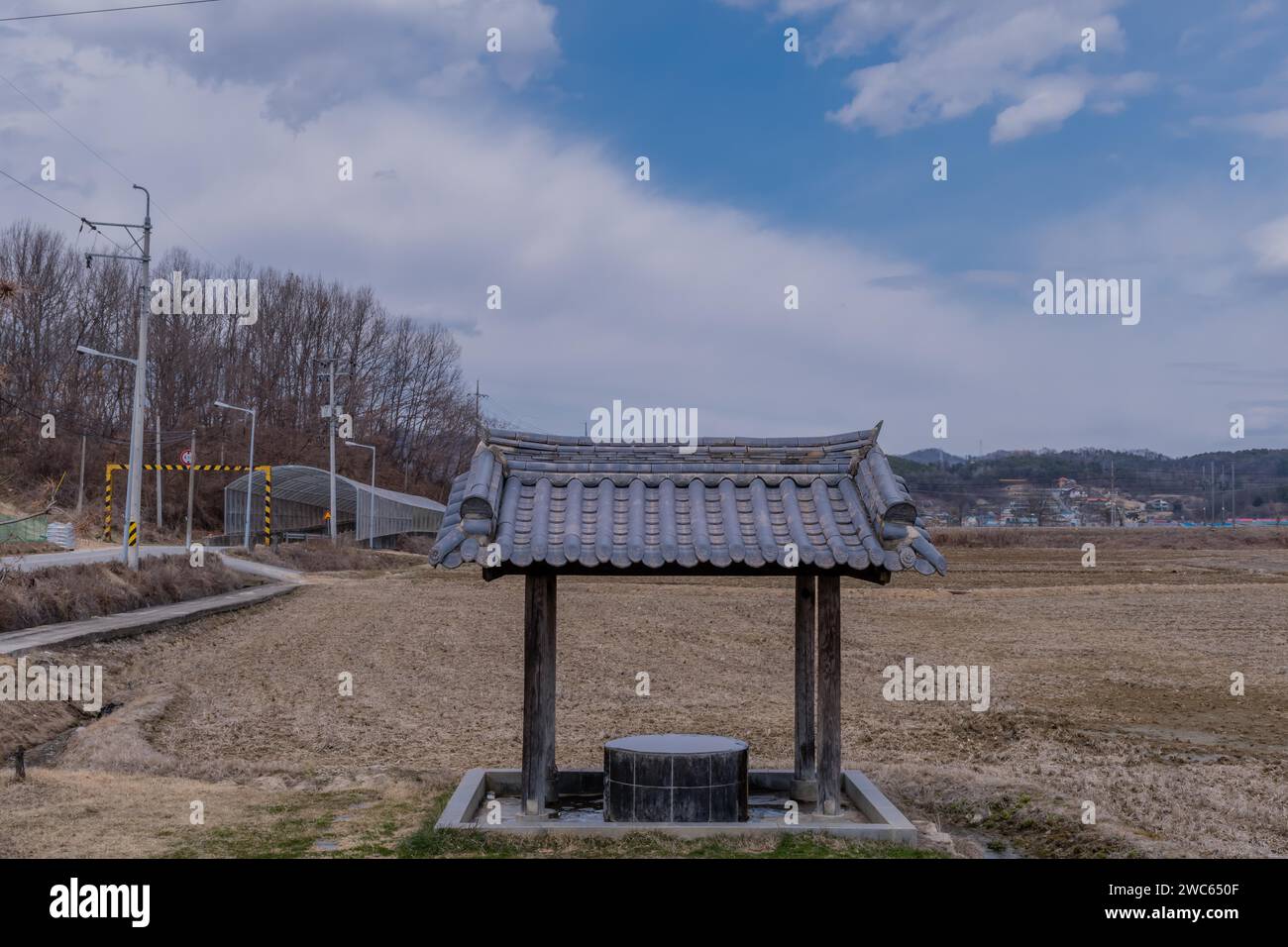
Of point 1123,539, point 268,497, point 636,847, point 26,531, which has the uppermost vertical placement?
point 268,497

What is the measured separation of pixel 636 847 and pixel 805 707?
87.2 inches

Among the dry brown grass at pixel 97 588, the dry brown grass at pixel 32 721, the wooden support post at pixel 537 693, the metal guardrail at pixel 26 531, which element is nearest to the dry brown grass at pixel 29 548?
the metal guardrail at pixel 26 531

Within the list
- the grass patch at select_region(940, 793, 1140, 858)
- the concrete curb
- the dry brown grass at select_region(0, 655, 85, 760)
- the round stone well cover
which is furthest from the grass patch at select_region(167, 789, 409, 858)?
the concrete curb

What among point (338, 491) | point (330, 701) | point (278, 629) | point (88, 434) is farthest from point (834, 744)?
point (88, 434)

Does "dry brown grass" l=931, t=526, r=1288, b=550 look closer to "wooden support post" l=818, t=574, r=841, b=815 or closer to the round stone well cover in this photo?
"wooden support post" l=818, t=574, r=841, b=815

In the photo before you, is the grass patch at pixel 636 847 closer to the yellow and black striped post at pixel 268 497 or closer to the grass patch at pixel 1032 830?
the grass patch at pixel 1032 830

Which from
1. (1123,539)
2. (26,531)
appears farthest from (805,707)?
(1123,539)

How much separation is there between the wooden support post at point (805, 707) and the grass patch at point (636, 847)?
4.55 feet

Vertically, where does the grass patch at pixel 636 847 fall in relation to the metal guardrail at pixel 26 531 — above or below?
below

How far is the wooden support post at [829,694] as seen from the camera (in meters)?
8.59

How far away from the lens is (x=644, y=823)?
8.21m

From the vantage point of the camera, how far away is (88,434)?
61.3 metres

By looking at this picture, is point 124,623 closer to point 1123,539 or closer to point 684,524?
point 684,524

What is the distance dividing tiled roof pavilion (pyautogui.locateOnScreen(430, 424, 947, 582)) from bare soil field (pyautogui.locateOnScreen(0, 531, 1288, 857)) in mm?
2031
